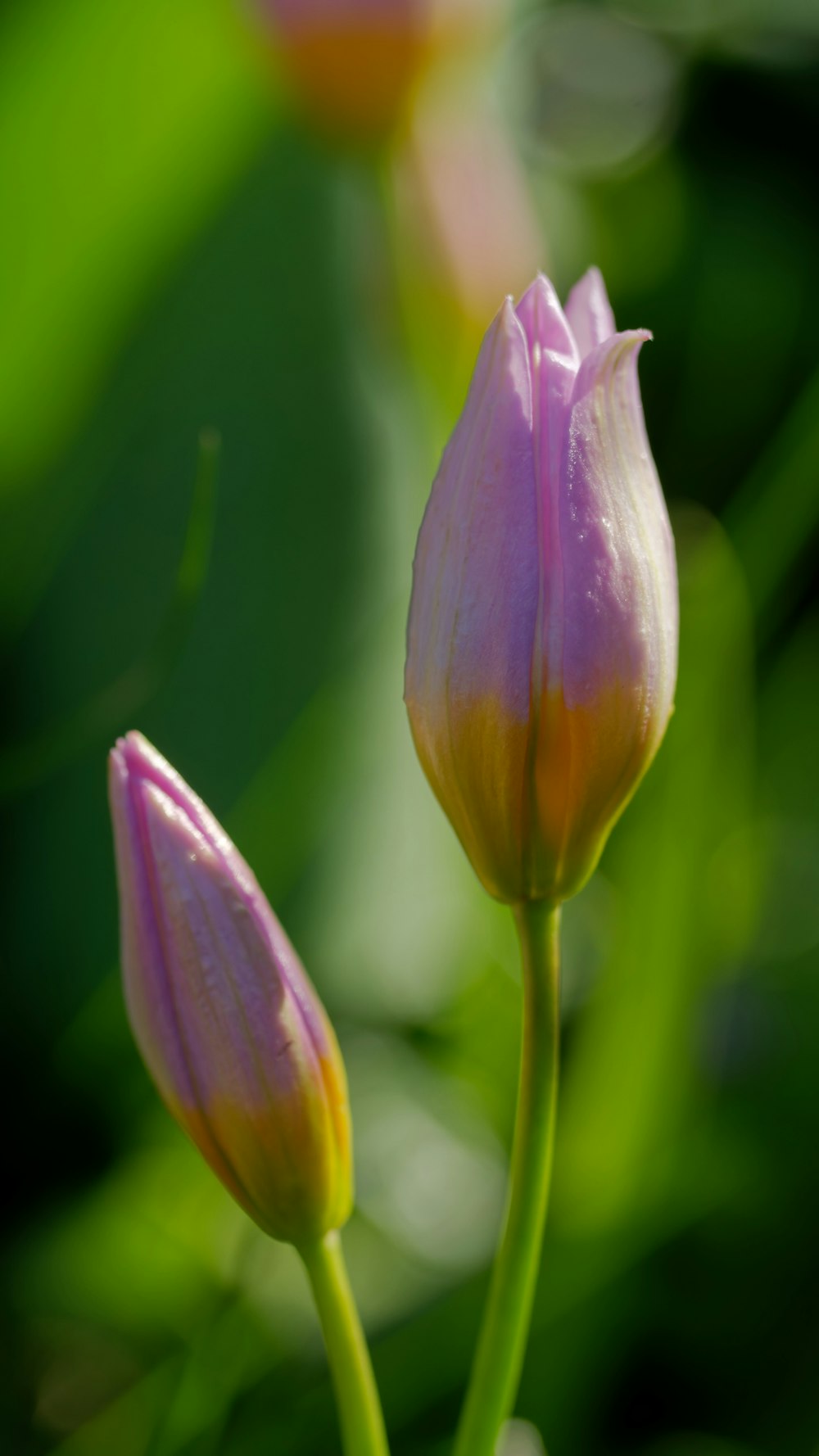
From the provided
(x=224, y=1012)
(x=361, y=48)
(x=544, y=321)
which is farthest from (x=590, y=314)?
(x=361, y=48)

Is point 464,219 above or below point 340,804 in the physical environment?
above

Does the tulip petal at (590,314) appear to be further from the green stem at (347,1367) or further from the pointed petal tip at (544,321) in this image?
the green stem at (347,1367)

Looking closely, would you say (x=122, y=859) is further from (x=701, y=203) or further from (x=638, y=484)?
(x=701, y=203)

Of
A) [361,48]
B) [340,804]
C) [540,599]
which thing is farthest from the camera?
[340,804]

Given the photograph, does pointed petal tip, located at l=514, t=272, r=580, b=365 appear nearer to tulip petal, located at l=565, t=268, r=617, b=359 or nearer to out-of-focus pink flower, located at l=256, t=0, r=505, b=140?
tulip petal, located at l=565, t=268, r=617, b=359

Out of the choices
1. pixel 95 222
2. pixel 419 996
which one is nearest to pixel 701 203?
pixel 95 222

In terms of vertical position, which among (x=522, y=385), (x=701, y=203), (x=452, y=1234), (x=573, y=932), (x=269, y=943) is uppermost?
(x=701, y=203)

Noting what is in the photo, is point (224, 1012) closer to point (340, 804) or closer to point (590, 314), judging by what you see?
point (590, 314)

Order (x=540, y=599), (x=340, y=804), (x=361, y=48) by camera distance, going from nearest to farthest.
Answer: (x=540, y=599)
(x=361, y=48)
(x=340, y=804)
